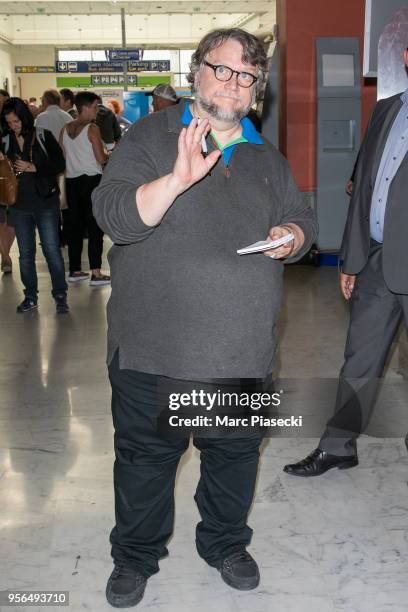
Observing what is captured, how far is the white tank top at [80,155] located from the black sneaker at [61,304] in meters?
1.49

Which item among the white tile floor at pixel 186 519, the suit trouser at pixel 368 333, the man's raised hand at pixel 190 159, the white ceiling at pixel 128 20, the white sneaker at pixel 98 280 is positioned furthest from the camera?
the white ceiling at pixel 128 20

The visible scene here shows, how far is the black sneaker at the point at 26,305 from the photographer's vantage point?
5.81 metres

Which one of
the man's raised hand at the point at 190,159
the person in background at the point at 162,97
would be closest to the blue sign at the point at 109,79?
the person in background at the point at 162,97

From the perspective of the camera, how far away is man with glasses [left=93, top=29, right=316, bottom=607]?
185 centimetres

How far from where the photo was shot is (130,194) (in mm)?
1767

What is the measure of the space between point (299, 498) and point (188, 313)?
3.97 ft

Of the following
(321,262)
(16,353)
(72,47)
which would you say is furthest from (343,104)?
(72,47)

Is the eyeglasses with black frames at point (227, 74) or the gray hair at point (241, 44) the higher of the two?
the gray hair at point (241, 44)

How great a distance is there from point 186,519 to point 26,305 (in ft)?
11.7

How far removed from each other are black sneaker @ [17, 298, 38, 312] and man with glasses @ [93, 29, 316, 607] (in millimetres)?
3899

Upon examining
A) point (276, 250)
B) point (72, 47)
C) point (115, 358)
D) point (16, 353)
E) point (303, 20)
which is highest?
point (72, 47)

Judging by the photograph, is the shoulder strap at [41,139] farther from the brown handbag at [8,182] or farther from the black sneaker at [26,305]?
the black sneaker at [26,305]

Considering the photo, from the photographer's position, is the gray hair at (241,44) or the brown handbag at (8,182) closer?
the gray hair at (241,44)

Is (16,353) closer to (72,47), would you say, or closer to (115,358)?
(115,358)
